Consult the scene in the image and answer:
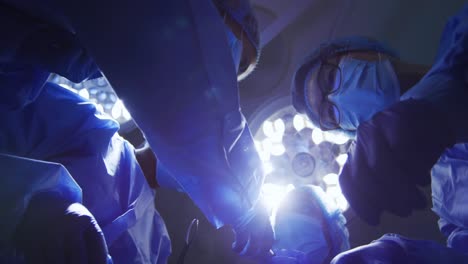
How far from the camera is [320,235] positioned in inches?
49.6

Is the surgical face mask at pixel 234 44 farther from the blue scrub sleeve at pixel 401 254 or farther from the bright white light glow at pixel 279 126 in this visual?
the bright white light glow at pixel 279 126

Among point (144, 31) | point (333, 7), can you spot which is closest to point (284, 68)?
point (333, 7)

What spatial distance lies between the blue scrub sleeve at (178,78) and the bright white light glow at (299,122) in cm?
91

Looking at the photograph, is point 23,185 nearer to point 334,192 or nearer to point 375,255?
point 375,255

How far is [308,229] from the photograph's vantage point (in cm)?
128

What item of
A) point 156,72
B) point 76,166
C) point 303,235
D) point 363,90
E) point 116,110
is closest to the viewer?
point 156,72

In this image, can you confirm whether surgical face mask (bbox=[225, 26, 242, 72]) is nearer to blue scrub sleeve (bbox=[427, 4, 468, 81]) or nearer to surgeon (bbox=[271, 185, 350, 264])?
blue scrub sleeve (bbox=[427, 4, 468, 81])

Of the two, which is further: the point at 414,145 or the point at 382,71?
the point at 382,71

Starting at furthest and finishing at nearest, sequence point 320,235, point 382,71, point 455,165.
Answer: point 320,235, point 382,71, point 455,165

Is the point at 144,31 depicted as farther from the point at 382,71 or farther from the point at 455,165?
the point at 455,165

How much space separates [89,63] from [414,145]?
806 mm

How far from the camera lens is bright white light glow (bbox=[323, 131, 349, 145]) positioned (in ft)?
4.66

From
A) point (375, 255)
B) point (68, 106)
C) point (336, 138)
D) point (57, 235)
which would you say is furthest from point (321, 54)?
point (57, 235)

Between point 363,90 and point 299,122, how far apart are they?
51 centimetres
